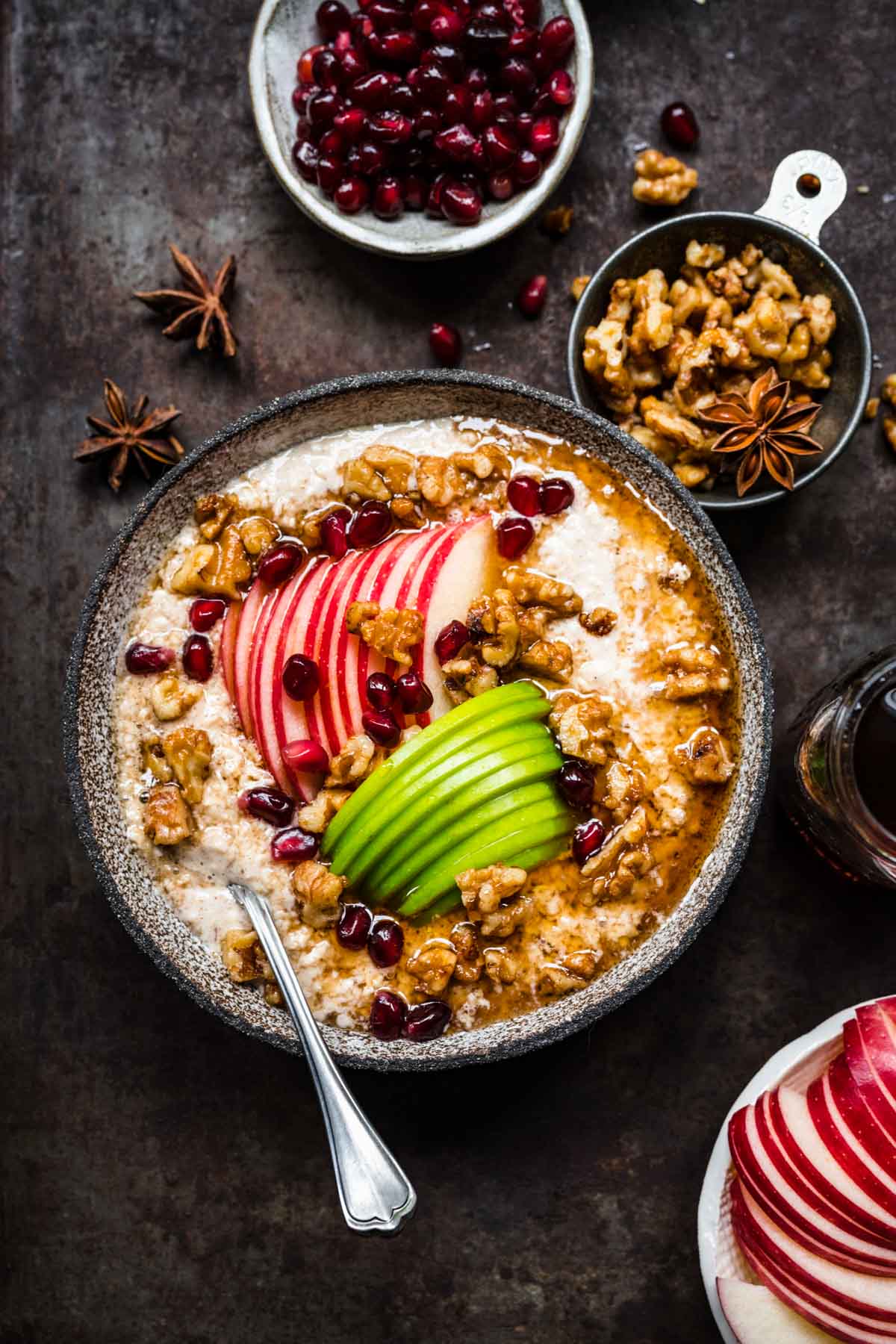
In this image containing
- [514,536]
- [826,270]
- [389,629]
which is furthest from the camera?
[826,270]

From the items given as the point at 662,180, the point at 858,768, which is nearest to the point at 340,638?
the point at 858,768

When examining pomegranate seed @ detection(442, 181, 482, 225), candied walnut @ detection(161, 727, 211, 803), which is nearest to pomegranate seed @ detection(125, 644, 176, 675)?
candied walnut @ detection(161, 727, 211, 803)

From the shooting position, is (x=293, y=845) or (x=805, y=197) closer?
(x=293, y=845)

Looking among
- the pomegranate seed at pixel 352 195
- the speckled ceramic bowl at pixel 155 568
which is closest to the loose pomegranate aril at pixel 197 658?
the speckled ceramic bowl at pixel 155 568

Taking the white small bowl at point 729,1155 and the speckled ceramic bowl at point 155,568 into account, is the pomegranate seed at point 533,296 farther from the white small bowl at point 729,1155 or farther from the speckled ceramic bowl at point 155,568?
the white small bowl at point 729,1155

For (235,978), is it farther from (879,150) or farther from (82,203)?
(879,150)

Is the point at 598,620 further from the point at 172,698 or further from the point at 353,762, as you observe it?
the point at 172,698
